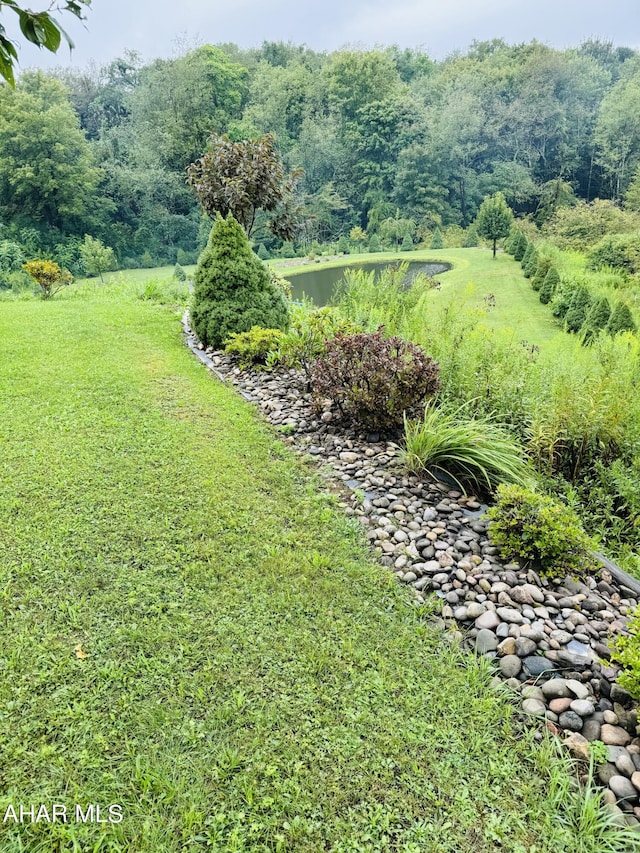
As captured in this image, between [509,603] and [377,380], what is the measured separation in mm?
1717

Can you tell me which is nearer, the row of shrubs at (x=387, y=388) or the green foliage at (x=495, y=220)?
the row of shrubs at (x=387, y=388)

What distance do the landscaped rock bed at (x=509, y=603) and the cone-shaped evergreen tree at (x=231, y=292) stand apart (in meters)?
2.69

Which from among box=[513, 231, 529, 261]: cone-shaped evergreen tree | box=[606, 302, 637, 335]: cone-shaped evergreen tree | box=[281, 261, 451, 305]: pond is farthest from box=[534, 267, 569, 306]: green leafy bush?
box=[513, 231, 529, 261]: cone-shaped evergreen tree

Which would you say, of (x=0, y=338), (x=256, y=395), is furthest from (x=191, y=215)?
(x=256, y=395)

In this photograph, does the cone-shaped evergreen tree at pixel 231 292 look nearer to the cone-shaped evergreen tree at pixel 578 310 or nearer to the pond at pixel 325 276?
the pond at pixel 325 276

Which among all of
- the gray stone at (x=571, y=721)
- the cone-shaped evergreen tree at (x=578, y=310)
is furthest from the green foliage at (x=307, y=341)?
the cone-shaped evergreen tree at (x=578, y=310)

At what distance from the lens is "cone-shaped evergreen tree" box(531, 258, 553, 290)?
11.8 metres

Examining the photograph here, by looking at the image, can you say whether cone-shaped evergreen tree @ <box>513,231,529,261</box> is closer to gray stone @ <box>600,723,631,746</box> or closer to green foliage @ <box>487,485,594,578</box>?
green foliage @ <box>487,485,594,578</box>

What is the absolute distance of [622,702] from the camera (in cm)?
166

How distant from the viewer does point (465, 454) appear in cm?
300

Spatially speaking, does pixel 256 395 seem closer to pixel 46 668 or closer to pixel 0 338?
pixel 46 668

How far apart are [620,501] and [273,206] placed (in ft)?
22.6

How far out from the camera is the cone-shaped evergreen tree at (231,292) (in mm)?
5539

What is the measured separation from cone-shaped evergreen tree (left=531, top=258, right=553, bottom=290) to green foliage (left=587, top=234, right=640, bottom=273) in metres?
1.38
